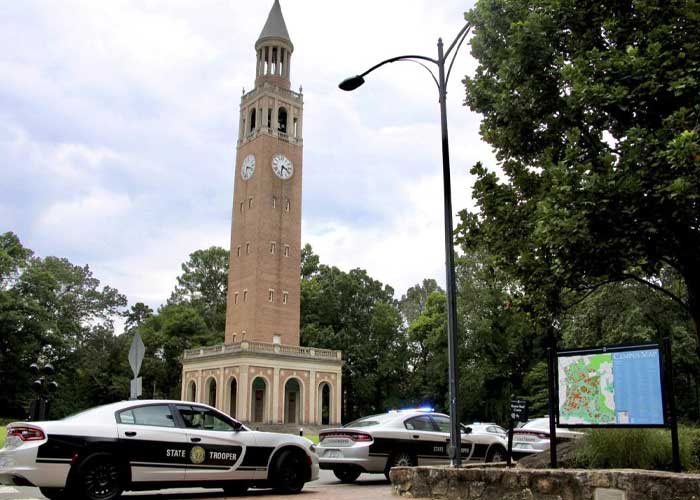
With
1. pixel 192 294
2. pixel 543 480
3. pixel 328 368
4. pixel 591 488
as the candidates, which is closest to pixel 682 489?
pixel 591 488

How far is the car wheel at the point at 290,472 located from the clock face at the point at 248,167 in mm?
48093

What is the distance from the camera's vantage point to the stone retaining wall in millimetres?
8102

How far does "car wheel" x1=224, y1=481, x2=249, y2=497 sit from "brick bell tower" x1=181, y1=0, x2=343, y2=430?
3963 centimetres

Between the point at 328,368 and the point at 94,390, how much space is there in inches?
959

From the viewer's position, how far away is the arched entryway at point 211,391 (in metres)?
56.0

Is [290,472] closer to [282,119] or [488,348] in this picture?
[488,348]

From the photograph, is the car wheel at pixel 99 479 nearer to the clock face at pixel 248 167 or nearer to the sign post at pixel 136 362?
the sign post at pixel 136 362

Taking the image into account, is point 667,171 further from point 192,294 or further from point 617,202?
point 192,294

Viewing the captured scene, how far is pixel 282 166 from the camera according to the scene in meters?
58.5

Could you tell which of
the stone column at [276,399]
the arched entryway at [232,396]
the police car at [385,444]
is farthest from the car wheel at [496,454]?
the arched entryway at [232,396]

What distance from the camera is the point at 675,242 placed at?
1079 cm

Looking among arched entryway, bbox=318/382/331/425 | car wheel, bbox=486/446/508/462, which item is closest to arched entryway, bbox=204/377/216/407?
arched entryway, bbox=318/382/331/425

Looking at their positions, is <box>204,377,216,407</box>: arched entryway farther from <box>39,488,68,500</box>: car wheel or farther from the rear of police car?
the rear of police car

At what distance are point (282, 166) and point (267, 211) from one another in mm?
4443
